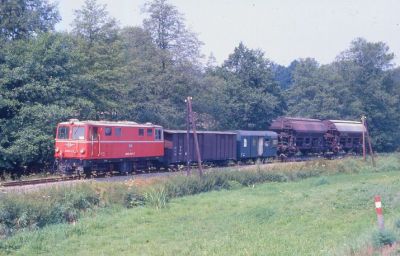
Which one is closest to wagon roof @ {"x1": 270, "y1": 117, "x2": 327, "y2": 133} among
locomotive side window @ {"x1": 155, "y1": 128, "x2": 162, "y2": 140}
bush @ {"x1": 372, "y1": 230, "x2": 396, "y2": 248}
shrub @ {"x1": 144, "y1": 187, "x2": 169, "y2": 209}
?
locomotive side window @ {"x1": 155, "y1": 128, "x2": 162, "y2": 140}

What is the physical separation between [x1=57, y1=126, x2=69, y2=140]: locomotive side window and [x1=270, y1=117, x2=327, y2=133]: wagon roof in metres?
24.4

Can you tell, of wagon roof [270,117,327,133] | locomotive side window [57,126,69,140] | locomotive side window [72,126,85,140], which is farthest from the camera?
wagon roof [270,117,327,133]

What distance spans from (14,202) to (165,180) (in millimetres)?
8540

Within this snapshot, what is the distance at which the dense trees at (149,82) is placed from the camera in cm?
3034

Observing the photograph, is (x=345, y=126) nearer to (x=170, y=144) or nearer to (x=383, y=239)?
(x=170, y=144)

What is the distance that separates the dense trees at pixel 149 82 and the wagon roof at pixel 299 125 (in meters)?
6.69

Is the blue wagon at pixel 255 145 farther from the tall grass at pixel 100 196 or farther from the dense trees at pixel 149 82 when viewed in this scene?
the tall grass at pixel 100 196

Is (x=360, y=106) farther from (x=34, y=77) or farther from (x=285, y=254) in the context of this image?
(x=285, y=254)

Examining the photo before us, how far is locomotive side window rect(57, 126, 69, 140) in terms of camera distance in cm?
2897

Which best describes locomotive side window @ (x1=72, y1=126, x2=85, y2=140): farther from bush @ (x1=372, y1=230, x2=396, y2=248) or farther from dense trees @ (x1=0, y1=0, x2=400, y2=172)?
bush @ (x1=372, y1=230, x2=396, y2=248)

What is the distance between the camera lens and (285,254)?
1116 cm

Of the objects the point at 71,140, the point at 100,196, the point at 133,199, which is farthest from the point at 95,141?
the point at 100,196

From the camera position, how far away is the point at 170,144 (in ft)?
114

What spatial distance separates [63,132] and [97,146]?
2270 millimetres
